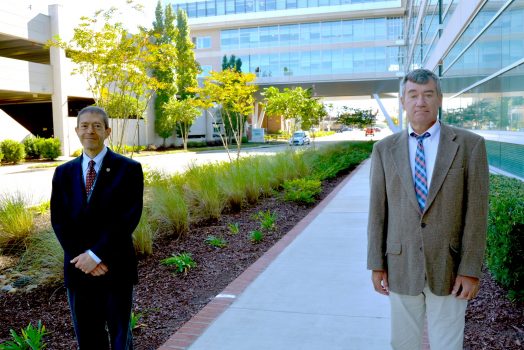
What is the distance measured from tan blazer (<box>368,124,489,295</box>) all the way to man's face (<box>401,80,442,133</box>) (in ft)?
0.33

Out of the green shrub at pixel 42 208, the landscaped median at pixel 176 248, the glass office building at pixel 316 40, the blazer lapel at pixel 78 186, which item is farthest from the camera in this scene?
the glass office building at pixel 316 40

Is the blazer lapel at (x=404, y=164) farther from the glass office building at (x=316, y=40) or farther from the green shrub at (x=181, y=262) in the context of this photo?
the glass office building at (x=316, y=40)

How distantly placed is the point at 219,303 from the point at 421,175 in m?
2.84

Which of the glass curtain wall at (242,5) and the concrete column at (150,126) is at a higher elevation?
the glass curtain wall at (242,5)

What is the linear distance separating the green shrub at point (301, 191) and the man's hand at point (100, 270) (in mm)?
7424

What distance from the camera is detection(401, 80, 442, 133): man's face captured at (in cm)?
249

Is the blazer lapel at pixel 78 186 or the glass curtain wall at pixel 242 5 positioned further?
the glass curtain wall at pixel 242 5

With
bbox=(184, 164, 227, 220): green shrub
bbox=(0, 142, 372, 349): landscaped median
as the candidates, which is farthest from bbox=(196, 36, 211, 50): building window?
bbox=(184, 164, 227, 220): green shrub

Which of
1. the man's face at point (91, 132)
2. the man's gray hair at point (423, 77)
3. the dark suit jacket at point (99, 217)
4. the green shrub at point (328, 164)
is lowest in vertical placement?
the green shrub at point (328, 164)

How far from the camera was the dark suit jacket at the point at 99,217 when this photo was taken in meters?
3.04

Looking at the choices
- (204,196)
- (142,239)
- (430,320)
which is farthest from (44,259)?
(430,320)

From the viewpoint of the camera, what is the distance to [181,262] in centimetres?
582

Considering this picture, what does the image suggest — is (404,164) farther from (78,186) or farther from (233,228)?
(233,228)

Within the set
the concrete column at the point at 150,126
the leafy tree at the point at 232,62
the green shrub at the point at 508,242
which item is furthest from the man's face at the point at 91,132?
the leafy tree at the point at 232,62
